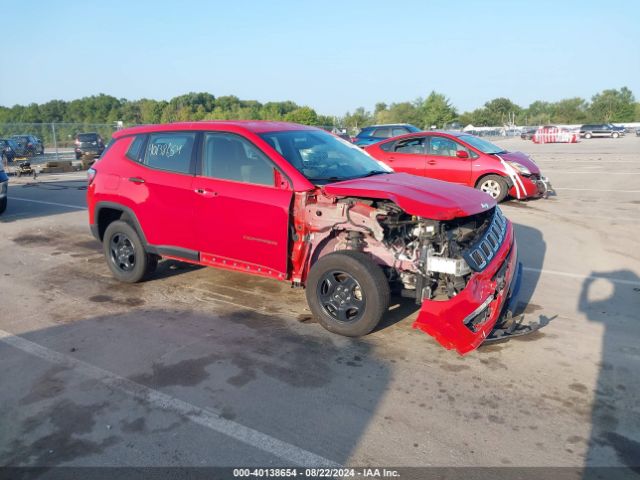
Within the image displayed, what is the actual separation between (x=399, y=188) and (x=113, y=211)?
12.2 ft

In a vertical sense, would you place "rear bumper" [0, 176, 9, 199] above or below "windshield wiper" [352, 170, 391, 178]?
below

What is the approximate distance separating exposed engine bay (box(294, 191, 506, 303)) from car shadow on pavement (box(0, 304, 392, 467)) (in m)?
0.74

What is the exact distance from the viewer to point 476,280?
4.13m

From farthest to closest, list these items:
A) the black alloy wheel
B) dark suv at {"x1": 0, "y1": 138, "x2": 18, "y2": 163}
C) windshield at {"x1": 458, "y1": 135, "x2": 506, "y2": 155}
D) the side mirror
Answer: dark suv at {"x1": 0, "y1": 138, "x2": 18, "y2": 163} → windshield at {"x1": 458, "y1": 135, "x2": 506, "y2": 155} → the side mirror → the black alloy wheel

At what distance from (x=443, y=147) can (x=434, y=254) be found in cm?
782

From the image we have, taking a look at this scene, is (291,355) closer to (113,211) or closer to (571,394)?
(571,394)

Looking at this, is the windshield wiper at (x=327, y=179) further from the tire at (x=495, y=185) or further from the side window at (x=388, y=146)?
the side window at (x=388, y=146)

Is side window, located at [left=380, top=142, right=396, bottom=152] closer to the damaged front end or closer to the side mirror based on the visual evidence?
the damaged front end

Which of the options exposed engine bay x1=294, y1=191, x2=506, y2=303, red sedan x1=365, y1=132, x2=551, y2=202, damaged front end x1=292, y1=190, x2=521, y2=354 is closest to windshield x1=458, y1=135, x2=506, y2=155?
red sedan x1=365, y1=132, x2=551, y2=202

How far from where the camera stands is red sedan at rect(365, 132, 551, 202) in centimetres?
1103

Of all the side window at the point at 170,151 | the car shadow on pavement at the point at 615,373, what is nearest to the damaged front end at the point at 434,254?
the car shadow on pavement at the point at 615,373

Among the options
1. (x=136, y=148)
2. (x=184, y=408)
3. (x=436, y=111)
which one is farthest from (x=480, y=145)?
(x=436, y=111)

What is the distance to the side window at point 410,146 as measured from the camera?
38.4 feet

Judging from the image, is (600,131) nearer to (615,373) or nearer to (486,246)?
(486,246)
